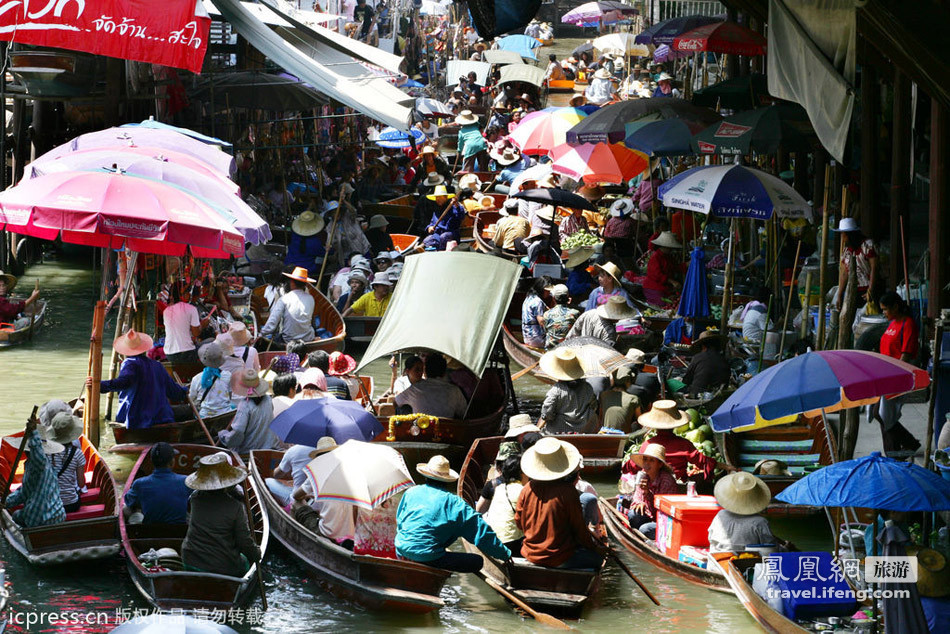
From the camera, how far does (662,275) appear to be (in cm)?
1853

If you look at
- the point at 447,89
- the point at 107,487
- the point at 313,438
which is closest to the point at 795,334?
the point at 313,438

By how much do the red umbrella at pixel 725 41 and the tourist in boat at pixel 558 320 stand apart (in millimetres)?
4558

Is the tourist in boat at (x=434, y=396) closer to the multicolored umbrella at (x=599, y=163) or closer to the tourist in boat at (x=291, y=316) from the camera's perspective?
the tourist in boat at (x=291, y=316)

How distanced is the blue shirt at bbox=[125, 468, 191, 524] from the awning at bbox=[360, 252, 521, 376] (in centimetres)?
315

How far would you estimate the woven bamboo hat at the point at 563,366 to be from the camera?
12812 mm

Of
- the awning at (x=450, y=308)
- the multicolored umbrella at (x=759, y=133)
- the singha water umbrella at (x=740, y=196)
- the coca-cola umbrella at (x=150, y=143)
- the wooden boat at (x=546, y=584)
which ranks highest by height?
the multicolored umbrella at (x=759, y=133)

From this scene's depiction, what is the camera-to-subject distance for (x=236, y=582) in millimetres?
9141

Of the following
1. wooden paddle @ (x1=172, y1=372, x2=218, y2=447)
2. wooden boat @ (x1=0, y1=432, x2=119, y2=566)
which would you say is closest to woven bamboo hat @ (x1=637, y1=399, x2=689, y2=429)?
wooden paddle @ (x1=172, y1=372, x2=218, y2=447)

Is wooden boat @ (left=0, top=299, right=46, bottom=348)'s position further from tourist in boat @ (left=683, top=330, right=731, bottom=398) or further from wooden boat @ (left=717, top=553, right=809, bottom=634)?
wooden boat @ (left=717, top=553, right=809, bottom=634)

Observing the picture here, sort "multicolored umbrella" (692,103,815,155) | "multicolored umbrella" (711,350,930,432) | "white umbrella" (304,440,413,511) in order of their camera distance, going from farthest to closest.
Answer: "multicolored umbrella" (692,103,815,155) → "white umbrella" (304,440,413,511) → "multicolored umbrella" (711,350,930,432)

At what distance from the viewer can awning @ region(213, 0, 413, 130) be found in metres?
19.1

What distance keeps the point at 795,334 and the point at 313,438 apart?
631cm

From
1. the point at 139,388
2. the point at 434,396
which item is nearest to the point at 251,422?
the point at 139,388

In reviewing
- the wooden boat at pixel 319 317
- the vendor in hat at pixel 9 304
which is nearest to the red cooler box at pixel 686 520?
the wooden boat at pixel 319 317
